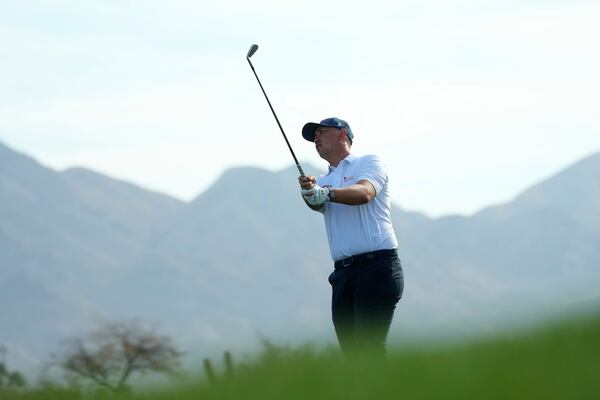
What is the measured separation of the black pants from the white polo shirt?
81 millimetres

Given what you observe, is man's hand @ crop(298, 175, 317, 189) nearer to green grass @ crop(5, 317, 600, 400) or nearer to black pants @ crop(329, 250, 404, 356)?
Result: black pants @ crop(329, 250, 404, 356)

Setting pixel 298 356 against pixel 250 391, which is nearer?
pixel 250 391

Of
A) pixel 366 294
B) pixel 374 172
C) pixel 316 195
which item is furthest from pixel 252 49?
pixel 366 294

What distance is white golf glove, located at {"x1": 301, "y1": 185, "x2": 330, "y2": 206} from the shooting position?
773 centimetres

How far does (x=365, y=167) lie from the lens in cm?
809

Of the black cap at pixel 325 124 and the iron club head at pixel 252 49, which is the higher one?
the iron club head at pixel 252 49

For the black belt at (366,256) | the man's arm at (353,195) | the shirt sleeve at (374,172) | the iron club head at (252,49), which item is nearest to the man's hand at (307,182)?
the man's arm at (353,195)

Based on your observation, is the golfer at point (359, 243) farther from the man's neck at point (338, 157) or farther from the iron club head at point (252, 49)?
the iron club head at point (252, 49)

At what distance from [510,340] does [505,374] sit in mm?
1035

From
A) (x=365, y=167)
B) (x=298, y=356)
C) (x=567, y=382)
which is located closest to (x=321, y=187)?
(x=365, y=167)

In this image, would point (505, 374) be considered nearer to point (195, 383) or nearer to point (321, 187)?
point (195, 383)

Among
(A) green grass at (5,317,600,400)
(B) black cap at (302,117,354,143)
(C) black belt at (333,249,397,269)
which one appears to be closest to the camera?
(A) green grass at (5,317,600,400)

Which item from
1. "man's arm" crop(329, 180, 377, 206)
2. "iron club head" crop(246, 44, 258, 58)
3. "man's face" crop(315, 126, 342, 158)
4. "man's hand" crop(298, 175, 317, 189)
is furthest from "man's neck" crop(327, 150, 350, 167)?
"iron club head" crop(246, 44, 258, 58)

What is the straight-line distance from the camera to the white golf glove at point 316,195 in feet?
25.4
